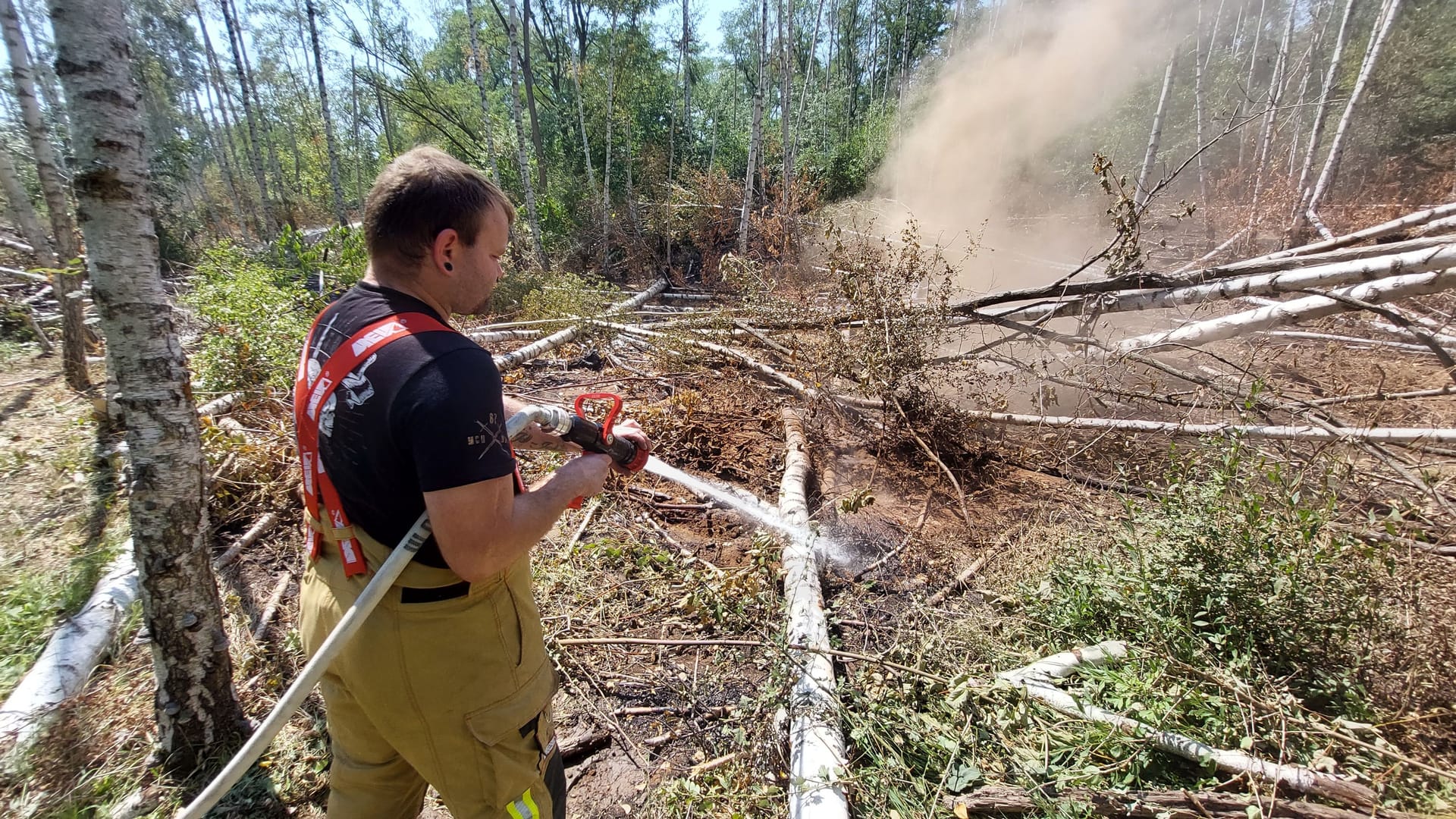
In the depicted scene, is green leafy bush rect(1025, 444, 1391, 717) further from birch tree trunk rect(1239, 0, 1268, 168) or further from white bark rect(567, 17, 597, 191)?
birch tree trunk rect(1239, 0, 1268, 168)

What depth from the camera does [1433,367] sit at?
220 inches

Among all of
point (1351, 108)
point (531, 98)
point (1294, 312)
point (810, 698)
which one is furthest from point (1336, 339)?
point (531, 98)

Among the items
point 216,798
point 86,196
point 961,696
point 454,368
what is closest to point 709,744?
point 961,696

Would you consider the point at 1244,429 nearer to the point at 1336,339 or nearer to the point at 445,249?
the point at 445,249

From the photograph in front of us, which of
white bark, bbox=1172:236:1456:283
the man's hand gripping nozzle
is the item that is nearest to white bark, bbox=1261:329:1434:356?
white bark, bbox=1172:236:1456:283

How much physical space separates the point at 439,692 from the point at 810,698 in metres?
1.64

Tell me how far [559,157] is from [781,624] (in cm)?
1977

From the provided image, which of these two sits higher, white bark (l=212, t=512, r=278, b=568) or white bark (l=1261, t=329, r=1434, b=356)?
white bark (l=1261, t=329, r=1434, b=356)

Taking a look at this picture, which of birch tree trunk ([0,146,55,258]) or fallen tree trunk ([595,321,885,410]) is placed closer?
fallen tree trunk ([595,321,885,410])

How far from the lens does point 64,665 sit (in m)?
2.51

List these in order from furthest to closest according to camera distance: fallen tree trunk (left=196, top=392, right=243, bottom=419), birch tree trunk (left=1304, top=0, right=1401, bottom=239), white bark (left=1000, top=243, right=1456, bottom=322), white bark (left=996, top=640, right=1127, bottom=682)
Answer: birch tree trunk (left=1304, top=0, right=1401, bottom=239), fallen tree trunk (left=196, top=392, right=243, bottom=419), white bark (left=1000, top=243, right=1456, bottom=322), white bark (left=996, top=640, right=1127, bottom=682)

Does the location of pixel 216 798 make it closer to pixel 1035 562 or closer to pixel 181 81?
pixel 1035 562

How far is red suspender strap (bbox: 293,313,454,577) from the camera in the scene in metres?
1.29

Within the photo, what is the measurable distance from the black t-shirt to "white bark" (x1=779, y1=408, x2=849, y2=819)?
1.65 meters
